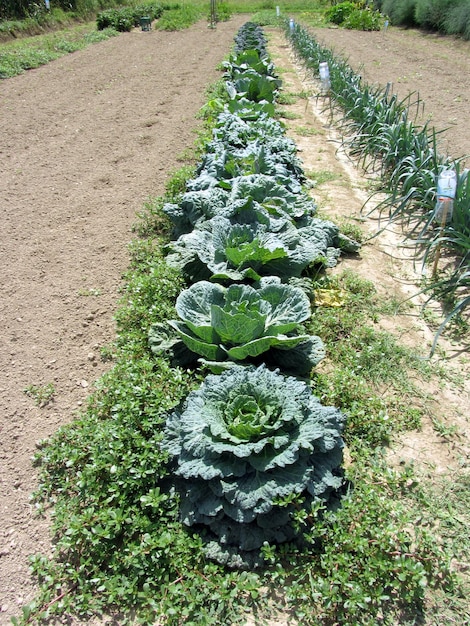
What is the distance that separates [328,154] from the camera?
21.2 feet

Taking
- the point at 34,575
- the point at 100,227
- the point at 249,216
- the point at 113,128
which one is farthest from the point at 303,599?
the point at 113,128

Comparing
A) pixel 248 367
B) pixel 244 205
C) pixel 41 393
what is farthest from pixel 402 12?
pixel 41 393

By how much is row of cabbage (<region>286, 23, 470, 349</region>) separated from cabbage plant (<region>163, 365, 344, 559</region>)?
4.80 ft

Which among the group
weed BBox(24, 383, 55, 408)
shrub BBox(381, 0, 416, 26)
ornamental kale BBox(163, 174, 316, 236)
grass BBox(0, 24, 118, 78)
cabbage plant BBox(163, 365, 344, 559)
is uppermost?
shrub BBox(381, 0, 416, 26)

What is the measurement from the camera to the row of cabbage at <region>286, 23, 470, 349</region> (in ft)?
12.2

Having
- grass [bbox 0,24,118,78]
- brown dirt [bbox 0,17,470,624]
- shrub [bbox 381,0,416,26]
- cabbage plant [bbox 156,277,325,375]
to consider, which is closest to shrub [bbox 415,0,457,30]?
shrub [bbox 381,0,416,26]

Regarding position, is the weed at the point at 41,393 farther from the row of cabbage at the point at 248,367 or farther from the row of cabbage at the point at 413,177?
the row of cabbage at the point at 413,177

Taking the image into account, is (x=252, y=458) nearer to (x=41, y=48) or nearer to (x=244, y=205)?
(x=244, y=205)

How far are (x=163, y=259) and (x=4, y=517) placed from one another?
2296mm

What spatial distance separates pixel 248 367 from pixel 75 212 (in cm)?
341

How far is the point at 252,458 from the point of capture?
2.10m

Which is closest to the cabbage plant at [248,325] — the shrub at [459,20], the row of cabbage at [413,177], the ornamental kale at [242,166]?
the row of cabbage at [413,177]

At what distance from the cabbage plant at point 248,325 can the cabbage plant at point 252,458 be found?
1.11 feet

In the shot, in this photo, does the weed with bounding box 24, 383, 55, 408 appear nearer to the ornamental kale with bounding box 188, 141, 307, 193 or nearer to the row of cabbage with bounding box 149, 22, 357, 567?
the row of cabbage with bounding box 149, 22, 357, 567
